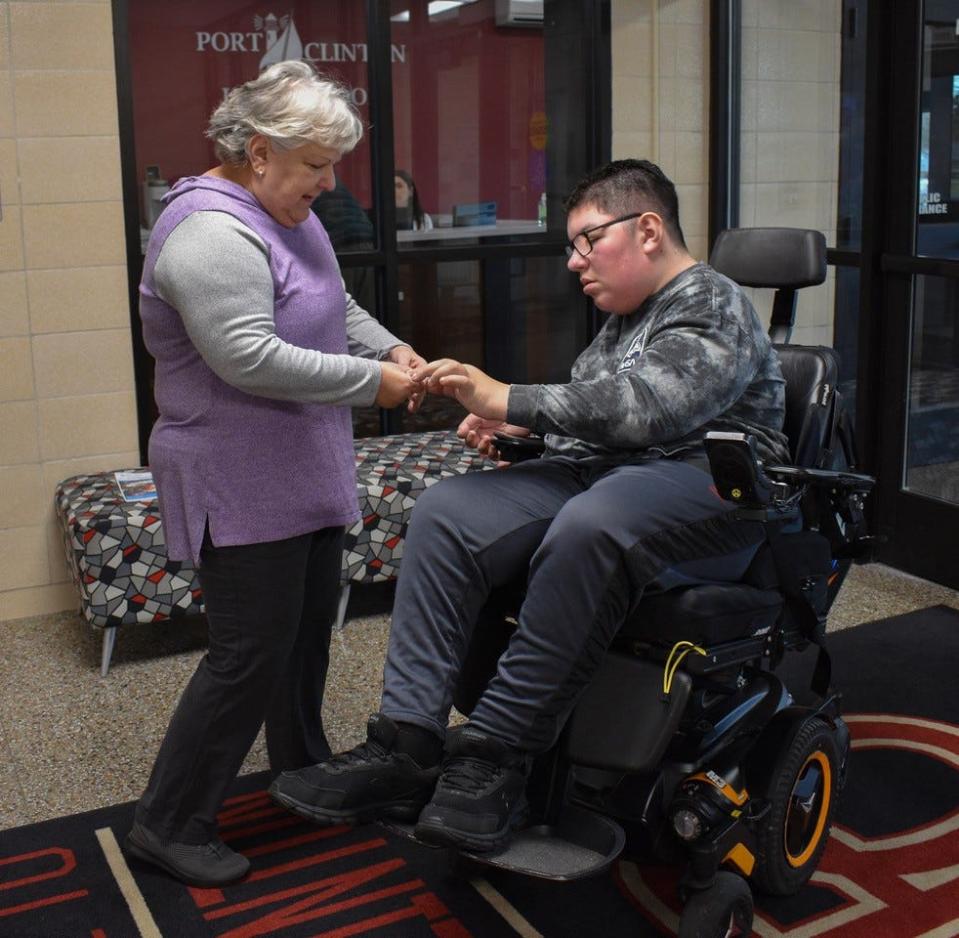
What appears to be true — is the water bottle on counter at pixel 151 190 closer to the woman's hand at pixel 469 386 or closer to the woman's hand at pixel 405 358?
the woman's hand at pixel 405 358

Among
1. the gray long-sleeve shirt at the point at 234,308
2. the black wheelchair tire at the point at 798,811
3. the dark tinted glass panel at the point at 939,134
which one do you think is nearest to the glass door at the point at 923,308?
the dark tinted glass panel at the point at 939,134

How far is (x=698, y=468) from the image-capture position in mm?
2287

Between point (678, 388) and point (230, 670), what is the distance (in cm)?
95

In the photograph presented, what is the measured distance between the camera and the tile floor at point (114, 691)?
2.89 metres

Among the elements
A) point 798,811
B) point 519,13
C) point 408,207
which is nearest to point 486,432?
point 798,811

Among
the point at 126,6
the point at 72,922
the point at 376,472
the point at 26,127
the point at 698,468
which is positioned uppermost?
the point at 126,6

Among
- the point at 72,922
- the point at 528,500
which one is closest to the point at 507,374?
the point at 528,500

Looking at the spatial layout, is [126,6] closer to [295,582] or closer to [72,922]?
[295,582]

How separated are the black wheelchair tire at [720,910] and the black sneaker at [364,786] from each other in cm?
46

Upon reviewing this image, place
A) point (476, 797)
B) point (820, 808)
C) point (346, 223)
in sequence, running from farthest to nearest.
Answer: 1. point (346, 223)
2. point (820, 808)
3. point (476, 797)

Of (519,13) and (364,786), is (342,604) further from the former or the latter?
(519,13)

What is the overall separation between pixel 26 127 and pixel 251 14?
2.68 ft

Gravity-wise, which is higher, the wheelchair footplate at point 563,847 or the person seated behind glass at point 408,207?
the person seated behind glass at point 408,207

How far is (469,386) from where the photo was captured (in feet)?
7.52
